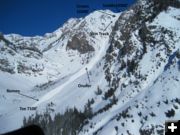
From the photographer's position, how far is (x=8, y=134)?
4.52m

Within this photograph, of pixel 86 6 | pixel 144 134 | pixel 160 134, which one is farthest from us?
pixel 144 134

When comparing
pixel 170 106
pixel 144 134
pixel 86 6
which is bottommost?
pixel 144 134

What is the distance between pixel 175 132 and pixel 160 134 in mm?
186047

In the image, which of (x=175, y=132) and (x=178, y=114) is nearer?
(x=175, y=132)

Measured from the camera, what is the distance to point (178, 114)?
193125 millimetres

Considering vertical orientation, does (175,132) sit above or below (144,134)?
above

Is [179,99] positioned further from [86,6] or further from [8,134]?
[8,134]

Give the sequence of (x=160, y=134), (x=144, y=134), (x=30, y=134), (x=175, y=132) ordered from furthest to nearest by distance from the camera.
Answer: (x=144, y=134), (x=160, y=134), (x=175, y=132), (x=30, y=134)

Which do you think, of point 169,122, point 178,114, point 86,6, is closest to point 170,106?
point 178,114

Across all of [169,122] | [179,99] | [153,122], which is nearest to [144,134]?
[153,122]

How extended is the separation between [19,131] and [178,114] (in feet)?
635

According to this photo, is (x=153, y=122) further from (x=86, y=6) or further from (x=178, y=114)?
(x=86, y=6)

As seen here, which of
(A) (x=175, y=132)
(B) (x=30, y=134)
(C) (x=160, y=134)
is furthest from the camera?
(C) (x=160, y=134)

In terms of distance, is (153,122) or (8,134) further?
(153,122)
